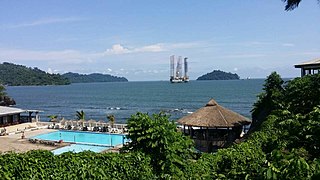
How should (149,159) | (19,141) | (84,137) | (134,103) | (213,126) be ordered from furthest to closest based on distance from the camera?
(134,103), (84,137), (19,141), (213,126), (149,159)

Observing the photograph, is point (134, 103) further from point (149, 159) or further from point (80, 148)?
point (149, 159)

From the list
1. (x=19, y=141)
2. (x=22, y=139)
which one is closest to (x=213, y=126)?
(x=19, y=141)

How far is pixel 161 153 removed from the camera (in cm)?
827

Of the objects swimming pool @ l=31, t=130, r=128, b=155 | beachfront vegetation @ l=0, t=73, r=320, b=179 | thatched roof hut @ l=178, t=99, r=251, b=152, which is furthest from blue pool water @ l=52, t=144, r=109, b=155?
beachfront vegetation @ l=0, t=73, r=320, b=179

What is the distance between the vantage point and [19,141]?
81.4ft

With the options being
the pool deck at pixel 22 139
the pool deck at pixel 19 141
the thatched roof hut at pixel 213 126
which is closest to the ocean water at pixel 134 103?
the pool deck at pixel 22 139

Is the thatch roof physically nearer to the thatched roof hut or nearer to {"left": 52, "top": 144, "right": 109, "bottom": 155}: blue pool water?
the thatched roof hut

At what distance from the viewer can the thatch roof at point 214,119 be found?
1968cm

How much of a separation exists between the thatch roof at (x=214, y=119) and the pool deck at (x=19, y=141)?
973 centimetres

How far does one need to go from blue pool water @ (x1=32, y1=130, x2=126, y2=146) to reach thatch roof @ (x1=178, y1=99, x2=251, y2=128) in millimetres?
8399

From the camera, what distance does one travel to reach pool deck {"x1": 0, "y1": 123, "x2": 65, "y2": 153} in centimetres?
2213

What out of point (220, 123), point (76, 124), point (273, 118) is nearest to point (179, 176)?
point (273, 118)

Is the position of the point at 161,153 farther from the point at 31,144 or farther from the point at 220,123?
the point at 31,144

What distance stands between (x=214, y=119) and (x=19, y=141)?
14.6 meters
